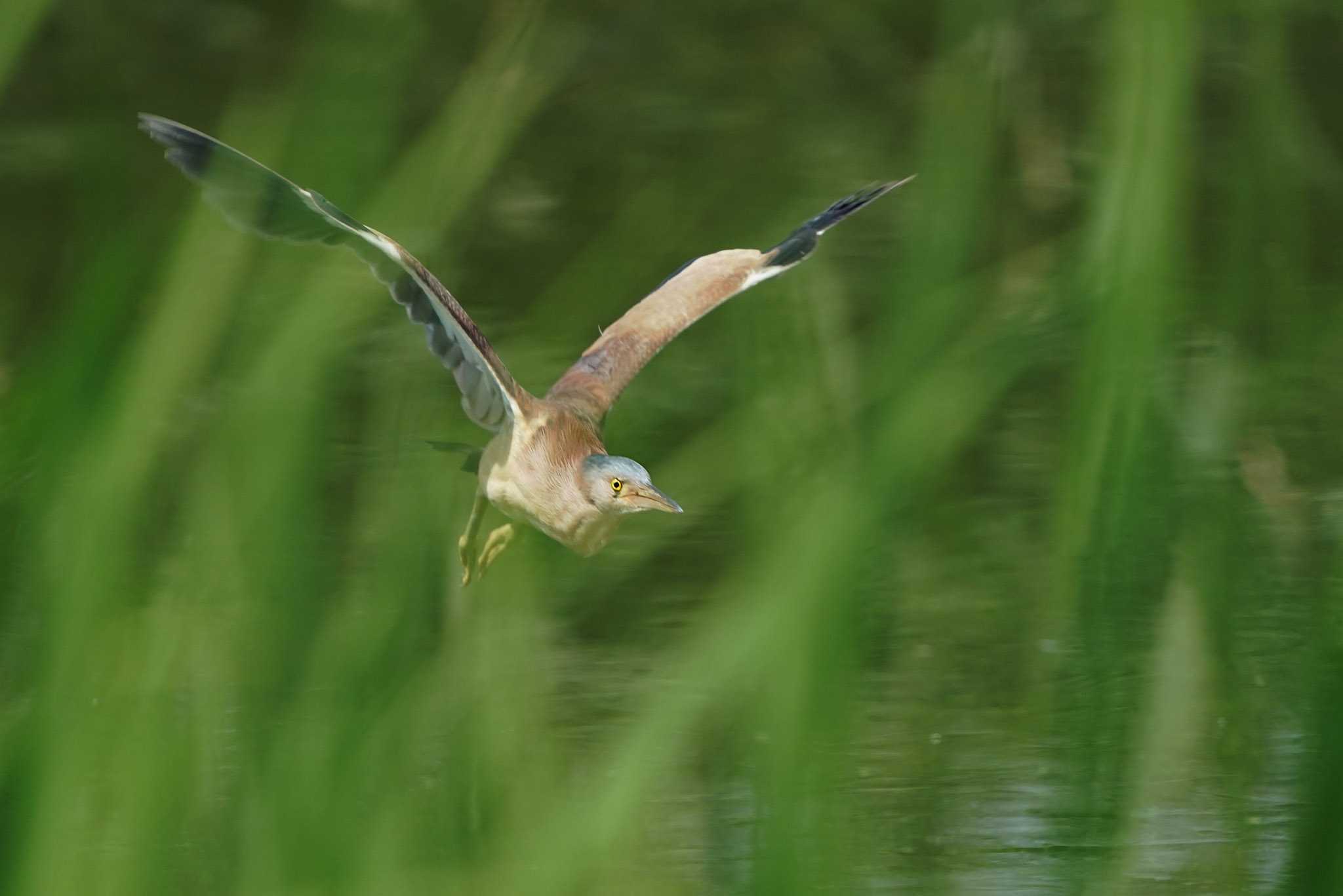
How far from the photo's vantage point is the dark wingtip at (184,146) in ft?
7.98

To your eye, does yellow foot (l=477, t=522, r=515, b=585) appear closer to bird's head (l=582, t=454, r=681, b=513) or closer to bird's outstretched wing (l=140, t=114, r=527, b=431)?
bird's head (l=582, t=454, r=681, b=513)

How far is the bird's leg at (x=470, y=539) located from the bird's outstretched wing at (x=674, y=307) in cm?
20

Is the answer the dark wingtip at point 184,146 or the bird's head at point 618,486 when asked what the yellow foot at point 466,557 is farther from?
the dark wingtip at point 184,146

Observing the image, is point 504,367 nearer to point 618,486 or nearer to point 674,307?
point 618,486

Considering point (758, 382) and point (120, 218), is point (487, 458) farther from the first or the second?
point (120, 218)

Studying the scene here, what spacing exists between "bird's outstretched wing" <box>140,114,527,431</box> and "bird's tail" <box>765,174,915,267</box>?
0.64 meters

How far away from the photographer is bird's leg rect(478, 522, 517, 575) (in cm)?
290

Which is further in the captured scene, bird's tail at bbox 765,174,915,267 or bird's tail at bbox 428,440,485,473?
bird's tail at bbox 765,174,915,267

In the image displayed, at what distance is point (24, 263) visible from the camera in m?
4.82

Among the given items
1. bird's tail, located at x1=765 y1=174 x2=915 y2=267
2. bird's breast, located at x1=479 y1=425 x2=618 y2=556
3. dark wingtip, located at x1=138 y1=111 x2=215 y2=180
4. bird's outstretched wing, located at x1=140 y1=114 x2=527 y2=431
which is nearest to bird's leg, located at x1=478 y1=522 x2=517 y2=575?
bird's breast, located at x1=479 y1=425 x2=618 y2=556

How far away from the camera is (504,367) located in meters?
2.84

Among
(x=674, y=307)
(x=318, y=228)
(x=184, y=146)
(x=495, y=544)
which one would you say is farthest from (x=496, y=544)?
(x=184, y=146)

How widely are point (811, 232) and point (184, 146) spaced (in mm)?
1019

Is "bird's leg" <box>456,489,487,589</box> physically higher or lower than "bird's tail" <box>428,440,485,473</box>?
lower
